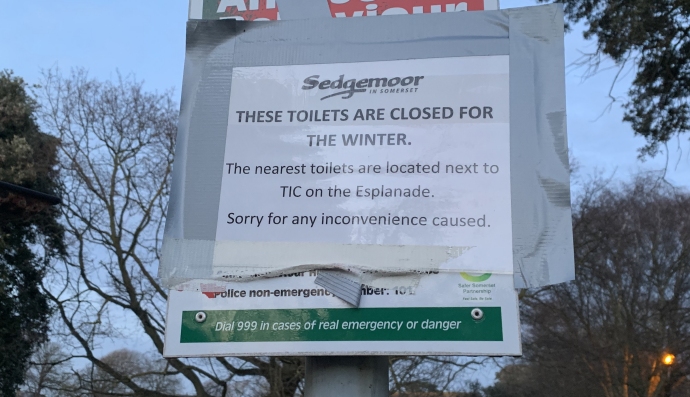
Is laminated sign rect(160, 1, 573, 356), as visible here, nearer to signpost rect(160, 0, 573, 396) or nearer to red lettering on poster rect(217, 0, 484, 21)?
signpost rect(160, 0, 573, 396)

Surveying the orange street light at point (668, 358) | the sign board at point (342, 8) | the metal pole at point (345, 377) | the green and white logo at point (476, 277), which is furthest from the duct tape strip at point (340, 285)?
the orange street light at point (668, 358)

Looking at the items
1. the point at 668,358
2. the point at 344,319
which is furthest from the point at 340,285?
the point at 668,358

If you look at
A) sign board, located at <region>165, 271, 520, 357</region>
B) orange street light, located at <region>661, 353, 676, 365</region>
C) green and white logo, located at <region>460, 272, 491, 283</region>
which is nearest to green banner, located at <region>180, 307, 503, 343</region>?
sign board, located at <region>165, 271, 520, 357</region>

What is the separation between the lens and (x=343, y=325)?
11.1 ft

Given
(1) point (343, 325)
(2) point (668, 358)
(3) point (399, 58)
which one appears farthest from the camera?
(2) point (668, 358)

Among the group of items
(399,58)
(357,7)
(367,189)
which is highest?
(357,7)

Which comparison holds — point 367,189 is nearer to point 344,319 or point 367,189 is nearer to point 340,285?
point 340,285

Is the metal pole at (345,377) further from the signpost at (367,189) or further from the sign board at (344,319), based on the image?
the sign board at (344,319)

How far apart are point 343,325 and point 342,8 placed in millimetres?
1957

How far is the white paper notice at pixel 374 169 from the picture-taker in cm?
350

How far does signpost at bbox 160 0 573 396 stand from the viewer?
339 centimetres

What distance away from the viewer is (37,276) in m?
13.8

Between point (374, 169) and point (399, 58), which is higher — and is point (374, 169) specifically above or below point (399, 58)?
below

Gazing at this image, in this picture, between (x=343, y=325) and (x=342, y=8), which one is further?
(x=342, y=8)
